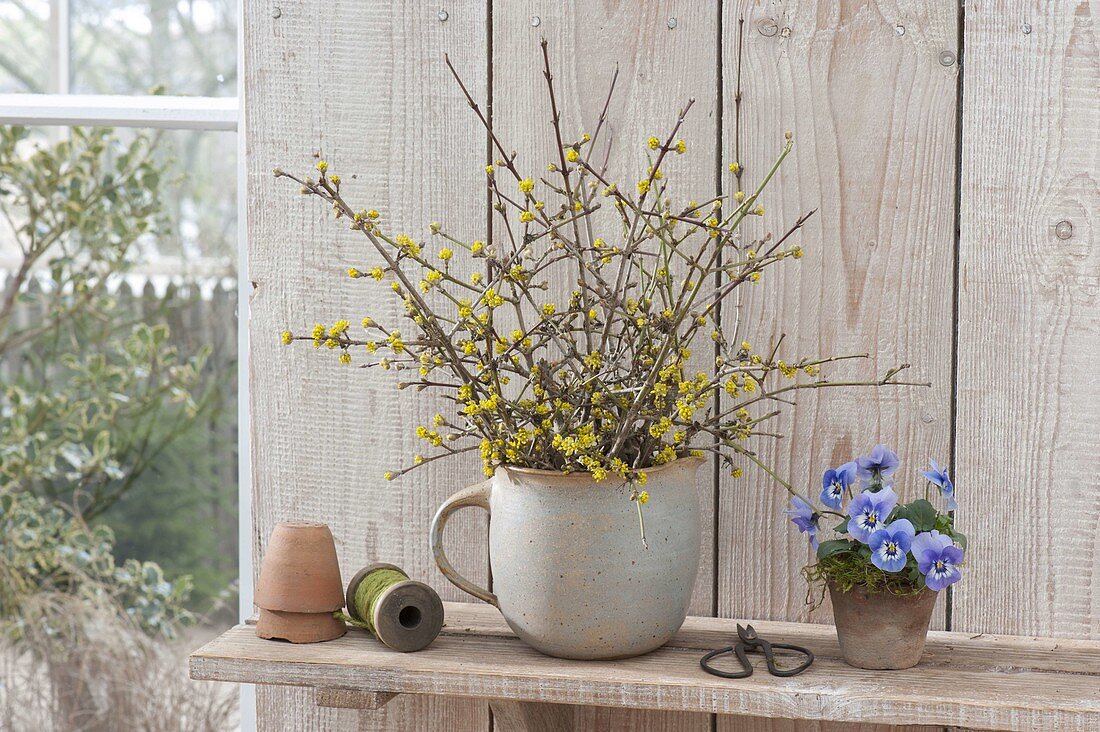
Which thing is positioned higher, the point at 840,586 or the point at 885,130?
the point at 885,130

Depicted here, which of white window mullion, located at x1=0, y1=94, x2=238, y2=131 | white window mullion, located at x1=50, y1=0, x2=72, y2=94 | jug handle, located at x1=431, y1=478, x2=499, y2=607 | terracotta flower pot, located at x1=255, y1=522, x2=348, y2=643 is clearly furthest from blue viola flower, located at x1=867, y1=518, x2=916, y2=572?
white window mullion, located at x1=50, y1=0, x2=72, y2=94

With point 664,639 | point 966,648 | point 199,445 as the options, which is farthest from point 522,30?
point 199,445

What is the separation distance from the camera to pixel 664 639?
2.59 feet

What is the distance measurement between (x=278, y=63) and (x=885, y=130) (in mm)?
578

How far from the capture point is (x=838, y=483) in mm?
784

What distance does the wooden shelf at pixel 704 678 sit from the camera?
0.72 metres

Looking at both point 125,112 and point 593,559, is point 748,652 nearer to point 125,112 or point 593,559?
point 593,559

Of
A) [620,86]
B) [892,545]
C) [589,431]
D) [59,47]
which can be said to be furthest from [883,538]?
[59,47]

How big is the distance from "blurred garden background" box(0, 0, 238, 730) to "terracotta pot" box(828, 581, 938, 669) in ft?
3.12

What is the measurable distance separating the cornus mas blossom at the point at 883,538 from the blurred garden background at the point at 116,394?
0.94 m

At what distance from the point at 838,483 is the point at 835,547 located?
52mm

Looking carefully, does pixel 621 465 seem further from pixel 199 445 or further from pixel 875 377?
pixel 199 445

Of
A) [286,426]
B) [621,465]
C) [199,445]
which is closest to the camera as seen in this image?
[621,465]

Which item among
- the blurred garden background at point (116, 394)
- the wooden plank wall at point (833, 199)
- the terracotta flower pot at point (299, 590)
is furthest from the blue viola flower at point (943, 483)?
the blurred garden background at point (116, 394)
